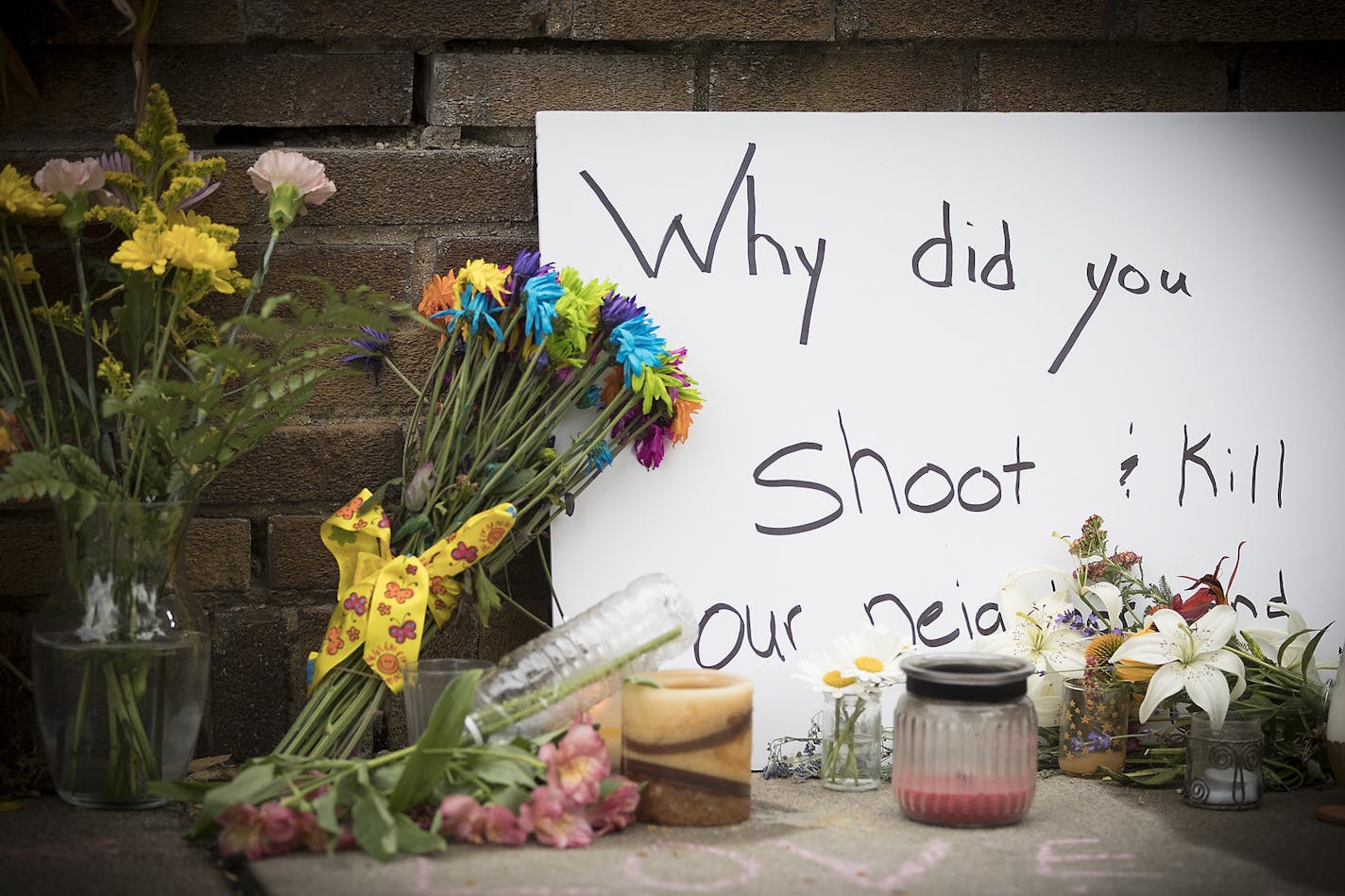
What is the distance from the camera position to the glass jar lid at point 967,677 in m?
1.01

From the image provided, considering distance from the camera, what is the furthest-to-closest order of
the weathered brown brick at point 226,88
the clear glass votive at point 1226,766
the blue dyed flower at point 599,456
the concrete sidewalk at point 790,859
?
the weathered brown brick at point 226,88, the blue dyed flower at point 599,456, the clear glass votive at point 1226,766, the concrete sidewalk at point 790,859

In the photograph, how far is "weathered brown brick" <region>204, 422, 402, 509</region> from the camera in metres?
1.29

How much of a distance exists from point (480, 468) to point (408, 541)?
0.30ft

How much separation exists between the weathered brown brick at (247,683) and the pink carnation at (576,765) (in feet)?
1.44

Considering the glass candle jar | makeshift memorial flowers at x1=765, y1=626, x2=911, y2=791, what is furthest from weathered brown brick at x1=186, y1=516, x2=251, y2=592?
the glass candle jar

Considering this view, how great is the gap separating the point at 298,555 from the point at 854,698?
22.4 inches

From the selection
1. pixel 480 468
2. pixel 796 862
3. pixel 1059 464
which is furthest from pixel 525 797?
pixel 1059 464

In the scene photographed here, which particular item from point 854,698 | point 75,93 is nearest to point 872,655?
point 854,698

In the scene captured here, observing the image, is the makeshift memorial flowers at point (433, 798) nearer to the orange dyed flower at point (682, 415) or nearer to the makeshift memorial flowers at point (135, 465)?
the makeshift memorial flowers at point (135, 465)

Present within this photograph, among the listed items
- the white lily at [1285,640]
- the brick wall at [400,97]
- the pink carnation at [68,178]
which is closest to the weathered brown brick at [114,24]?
the brick wall at [400,97]

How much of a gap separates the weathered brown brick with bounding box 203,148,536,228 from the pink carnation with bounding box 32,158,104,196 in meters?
0.18

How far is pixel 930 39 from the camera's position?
53.2 inches

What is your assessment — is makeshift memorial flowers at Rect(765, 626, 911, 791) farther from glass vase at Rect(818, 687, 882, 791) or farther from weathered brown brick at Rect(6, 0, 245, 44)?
weathered brown brick at Rect(6, 0, 245, 44)

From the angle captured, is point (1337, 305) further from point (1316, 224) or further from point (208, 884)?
point (208, 884)
